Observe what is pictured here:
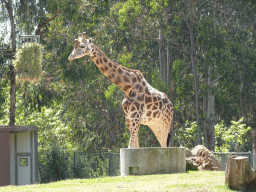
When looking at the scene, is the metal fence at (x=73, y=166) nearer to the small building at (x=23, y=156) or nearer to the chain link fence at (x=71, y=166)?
the chain link fence at (x=71, y=166)

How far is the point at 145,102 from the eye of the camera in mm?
15344

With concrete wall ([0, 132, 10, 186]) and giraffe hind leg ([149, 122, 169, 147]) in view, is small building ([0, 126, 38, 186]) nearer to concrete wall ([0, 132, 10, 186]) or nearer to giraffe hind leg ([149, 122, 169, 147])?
concrete wall ([0, 132, 10, 186])

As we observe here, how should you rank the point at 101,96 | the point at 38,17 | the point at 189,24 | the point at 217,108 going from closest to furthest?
1. the point at 38,17
2. the point at 189,24
3. the point at 217,108
4. the point at 101,96

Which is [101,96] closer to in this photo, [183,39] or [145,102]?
[183,39]

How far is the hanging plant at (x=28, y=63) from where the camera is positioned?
14555 millimetres

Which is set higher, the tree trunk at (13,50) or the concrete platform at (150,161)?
the tree trunk at (13,50)

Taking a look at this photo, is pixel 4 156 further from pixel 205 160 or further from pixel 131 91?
pixel 205 160

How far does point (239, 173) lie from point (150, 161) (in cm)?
424

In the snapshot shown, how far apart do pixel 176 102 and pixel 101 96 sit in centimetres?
508

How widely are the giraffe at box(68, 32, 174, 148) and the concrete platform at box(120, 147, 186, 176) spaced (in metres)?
0.67

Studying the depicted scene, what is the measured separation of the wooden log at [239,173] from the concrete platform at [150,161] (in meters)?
4.01

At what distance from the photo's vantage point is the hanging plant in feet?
47.8

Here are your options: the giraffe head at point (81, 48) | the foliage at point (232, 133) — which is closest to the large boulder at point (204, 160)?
the giraffe head at point (81, 48)

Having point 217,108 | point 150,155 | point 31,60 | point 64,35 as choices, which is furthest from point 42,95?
point 217,108
